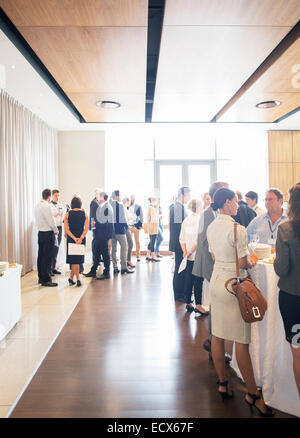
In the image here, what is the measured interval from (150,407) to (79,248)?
3440 millimetres

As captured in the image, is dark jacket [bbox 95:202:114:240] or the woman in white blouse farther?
dark jacket [bbox 95:202:114:240]

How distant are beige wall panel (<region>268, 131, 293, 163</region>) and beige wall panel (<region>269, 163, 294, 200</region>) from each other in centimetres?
15

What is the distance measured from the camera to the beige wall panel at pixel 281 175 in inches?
353

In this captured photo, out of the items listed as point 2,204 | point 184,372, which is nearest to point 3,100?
point 2,204

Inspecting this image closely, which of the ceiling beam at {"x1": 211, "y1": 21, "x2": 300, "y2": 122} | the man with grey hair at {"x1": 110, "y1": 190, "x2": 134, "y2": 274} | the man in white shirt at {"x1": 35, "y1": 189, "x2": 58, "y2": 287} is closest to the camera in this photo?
the ceiling beam at {"x1": 211, "y1": 21, "x2": 300, "y2": 122}

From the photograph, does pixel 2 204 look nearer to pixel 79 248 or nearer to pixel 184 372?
pixel 79 248

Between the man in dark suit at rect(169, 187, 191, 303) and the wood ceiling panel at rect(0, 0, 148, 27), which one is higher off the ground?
the wood ceiling panel at rect(0, 0, 148, 27)

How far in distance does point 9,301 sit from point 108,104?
14.3ft

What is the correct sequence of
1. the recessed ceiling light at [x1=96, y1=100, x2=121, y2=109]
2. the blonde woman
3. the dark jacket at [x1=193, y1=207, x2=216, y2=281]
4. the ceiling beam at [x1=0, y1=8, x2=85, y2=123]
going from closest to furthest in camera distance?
the dark jacket at [x1=193, y1=207, x2=216, y2=281] → the ceiling beam at [x1=0, y1=8, x2=85, y2=123] → the recessed ceiling light at [x1=96, y1=100, x2=121, y2=109] → the blonde woman

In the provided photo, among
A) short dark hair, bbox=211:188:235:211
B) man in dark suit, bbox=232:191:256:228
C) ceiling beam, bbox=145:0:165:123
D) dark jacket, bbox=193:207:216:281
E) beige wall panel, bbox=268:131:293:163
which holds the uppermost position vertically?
ceiling beam, bbox=145:0:165:123

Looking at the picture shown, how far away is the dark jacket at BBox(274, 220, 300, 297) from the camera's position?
184 centimetres

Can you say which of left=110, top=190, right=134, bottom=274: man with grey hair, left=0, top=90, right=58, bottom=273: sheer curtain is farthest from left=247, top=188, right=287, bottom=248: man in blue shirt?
left=0, top=90, right=58, bottom=273: sheer curtain

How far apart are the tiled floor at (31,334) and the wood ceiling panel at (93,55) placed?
3.48 m

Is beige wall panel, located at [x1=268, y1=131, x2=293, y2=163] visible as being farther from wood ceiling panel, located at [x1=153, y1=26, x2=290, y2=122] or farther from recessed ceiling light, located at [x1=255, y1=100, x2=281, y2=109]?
wood ceiling panel, located at [x1=153, y1=26, x2=290, y2=122]
